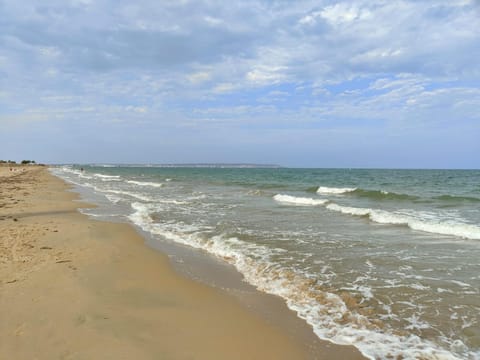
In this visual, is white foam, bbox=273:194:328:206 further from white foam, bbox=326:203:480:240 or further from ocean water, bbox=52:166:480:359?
ocean water, bbox=52:166:480:359

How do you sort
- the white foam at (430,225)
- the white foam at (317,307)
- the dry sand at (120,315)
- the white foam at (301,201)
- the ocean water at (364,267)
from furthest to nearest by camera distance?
1. the white foam at (301,201)
2. the white foam at (430,225)
3. the ocean water at (364,267)
4. the white foam at (317,307)
5. the dry sand at (120,315)

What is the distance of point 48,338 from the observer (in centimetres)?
399

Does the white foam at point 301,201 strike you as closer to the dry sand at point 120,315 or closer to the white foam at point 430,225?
the white foam at point 430,225

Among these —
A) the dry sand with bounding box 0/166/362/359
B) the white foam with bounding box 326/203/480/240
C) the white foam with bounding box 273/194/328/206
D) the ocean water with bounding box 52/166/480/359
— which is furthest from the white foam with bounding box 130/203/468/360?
the white foam with bounding box 273/194/328/206

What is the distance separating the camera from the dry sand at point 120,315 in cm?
387

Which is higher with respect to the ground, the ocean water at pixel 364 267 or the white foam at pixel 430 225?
the white foam at pixel 430 225

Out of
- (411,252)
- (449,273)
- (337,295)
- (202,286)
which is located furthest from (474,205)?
(202,286)

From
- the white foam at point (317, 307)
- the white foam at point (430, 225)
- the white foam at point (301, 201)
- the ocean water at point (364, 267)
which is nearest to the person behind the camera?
the white foam at point (317, 307)

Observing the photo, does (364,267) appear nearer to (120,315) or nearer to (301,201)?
(120,315)

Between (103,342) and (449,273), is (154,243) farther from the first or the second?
(449,273)

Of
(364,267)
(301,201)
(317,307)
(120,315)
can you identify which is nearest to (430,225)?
(364,267)

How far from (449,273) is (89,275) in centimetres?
721

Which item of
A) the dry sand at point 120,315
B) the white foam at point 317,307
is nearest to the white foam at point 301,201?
the white foam at point 317,307

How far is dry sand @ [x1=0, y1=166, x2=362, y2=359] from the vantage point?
12.7 feet
